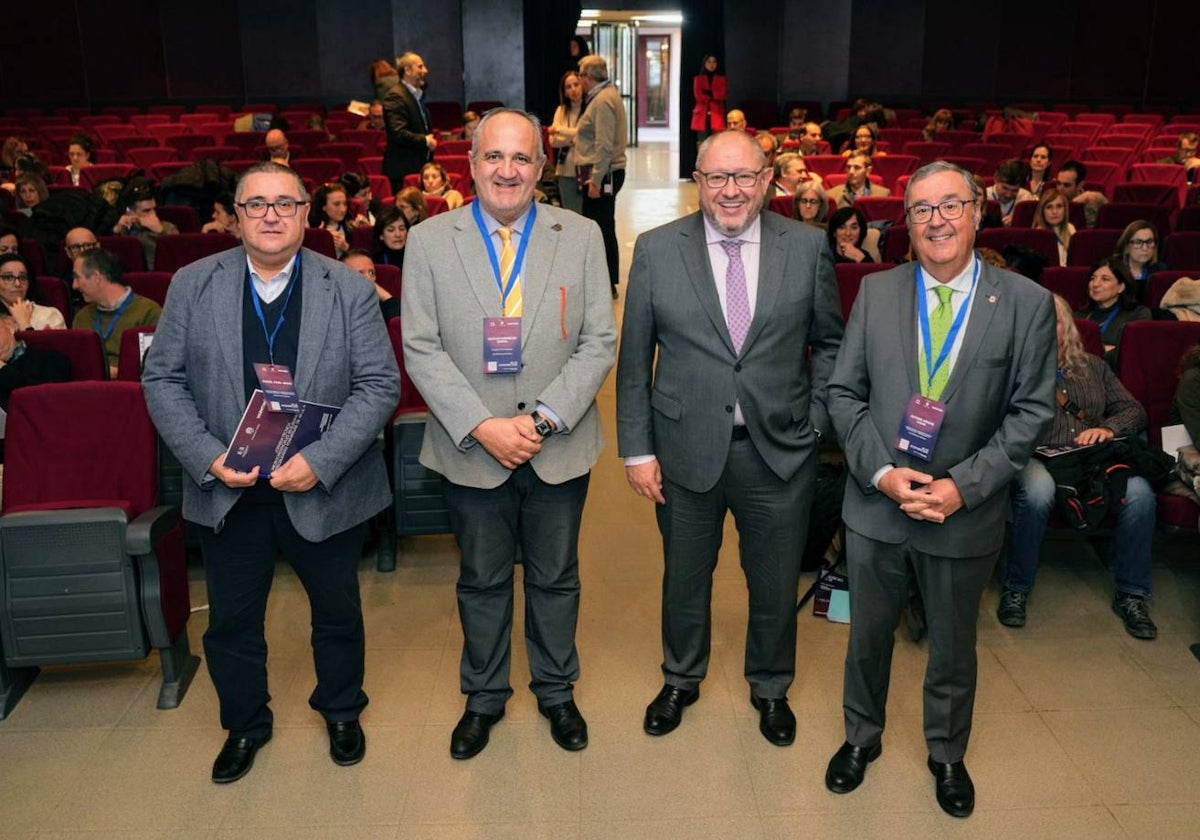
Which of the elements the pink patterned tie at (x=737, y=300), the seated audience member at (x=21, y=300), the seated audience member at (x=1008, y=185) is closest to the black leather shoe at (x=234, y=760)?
the pink patterned tie at (x=737, y=300)

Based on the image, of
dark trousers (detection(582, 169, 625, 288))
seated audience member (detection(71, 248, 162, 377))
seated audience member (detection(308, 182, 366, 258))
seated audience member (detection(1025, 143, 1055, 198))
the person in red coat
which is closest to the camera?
seated audience member (detection(71, 248, 162, 377))

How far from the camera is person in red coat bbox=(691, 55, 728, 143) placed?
46.6 feet

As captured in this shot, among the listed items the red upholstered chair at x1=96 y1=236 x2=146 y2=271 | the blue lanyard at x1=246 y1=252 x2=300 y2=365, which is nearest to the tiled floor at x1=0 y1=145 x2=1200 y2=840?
the blue lanyard at x1=246 y1=252 x2=300 y2=365

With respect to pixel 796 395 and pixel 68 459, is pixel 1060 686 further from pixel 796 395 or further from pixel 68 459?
pixel 68 459

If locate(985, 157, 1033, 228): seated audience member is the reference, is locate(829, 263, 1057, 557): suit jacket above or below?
below

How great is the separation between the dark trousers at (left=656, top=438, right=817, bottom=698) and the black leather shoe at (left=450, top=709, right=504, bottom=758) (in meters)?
0.51

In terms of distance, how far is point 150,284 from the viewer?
493 centimetres

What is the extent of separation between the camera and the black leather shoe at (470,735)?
272 centimetres

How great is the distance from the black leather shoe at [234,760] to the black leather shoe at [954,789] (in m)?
1.69

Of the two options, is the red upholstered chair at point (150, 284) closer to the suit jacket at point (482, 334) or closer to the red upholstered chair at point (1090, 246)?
the suit jacket at point (482, 334)

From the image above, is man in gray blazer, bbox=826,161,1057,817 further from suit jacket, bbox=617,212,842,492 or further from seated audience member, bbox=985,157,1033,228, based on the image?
seated audience member, bbox=985,157,1033,228

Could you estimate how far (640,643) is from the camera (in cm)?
332

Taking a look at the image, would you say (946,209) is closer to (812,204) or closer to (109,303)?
(109,303)

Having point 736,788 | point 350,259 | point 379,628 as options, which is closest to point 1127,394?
point 736,788
